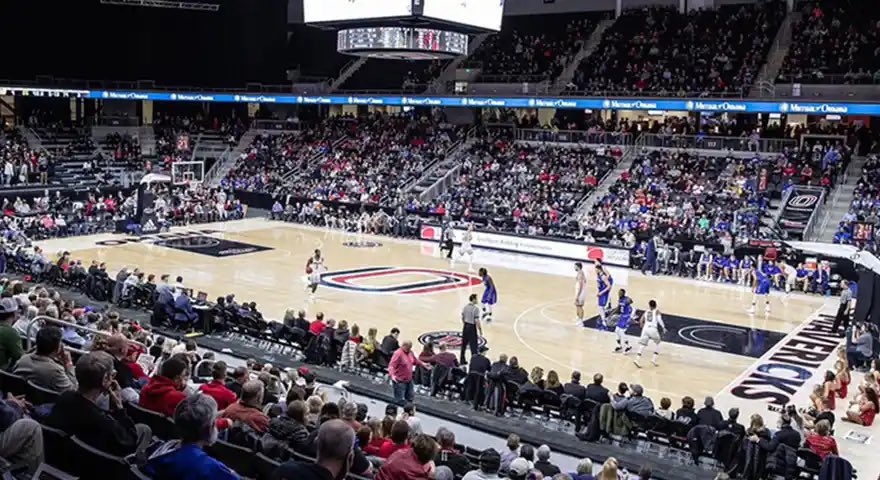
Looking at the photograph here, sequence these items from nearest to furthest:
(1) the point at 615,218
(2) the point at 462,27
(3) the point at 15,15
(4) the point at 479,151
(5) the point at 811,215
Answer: (2) the point at 462,27 < (5) the point at 811,215 < (1) the point at 615,218 < (4) the point at 479,151 < (3) the point at 15,15

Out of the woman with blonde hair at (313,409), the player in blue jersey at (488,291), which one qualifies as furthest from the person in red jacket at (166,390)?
the player in blue jersey at (488,291)

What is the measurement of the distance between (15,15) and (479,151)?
2656 centimetres

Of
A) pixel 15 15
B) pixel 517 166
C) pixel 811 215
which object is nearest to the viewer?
pixel 811 215

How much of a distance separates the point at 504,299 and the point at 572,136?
64.1ft

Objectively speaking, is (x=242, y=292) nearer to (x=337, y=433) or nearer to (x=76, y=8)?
(x=337, y=433)

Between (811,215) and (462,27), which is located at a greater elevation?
(462,27)

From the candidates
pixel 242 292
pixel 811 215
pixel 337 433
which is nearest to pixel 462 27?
pixel 242 292

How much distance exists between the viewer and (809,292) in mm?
26766

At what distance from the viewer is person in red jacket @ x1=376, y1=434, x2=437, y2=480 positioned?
21.0 feet

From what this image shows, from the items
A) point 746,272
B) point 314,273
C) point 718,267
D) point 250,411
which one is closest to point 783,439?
point 250,411

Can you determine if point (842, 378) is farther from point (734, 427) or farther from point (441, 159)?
point (441, 159)

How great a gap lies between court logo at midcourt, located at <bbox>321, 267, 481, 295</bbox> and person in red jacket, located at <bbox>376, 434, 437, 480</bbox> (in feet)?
57.6

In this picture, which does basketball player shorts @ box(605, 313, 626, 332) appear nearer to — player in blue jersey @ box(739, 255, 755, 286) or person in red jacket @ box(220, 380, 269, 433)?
player in blue jersey @ box(739, 255, 755, 286)

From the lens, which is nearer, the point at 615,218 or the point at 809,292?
the point at 809,292
